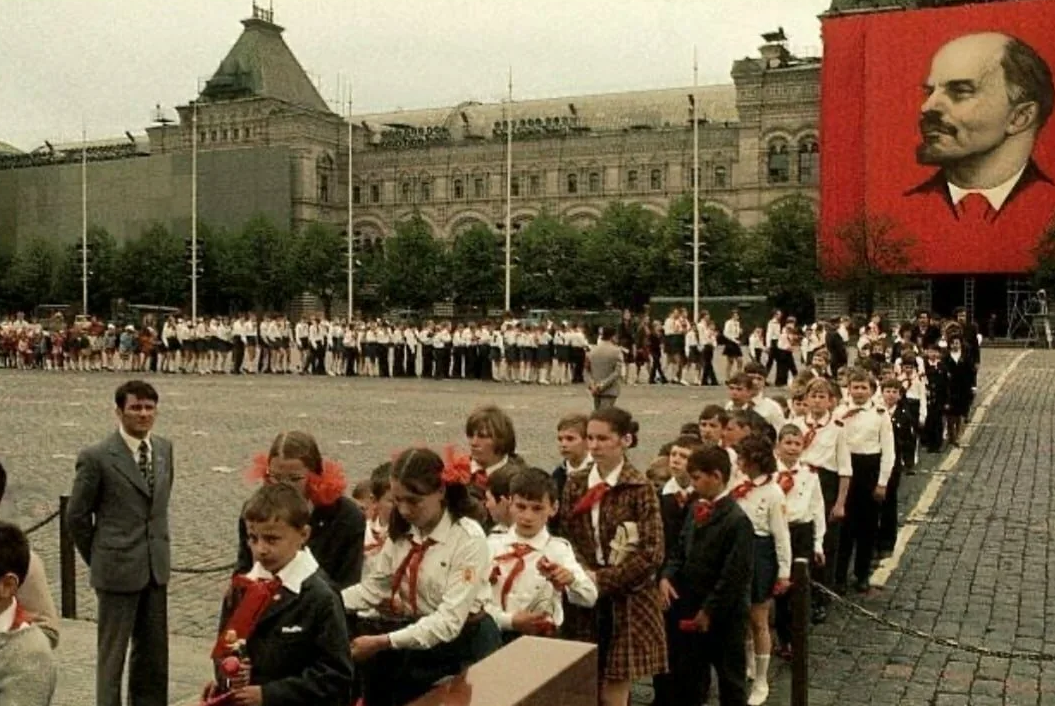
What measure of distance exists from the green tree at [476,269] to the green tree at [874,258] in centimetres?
2319

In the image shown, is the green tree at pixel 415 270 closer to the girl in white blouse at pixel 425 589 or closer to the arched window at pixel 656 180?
A: the arched window at pixel 656 180

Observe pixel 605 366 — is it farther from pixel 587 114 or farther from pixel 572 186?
pixel 587 114

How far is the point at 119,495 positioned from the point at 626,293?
2473 inches

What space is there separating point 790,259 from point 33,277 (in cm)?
5216

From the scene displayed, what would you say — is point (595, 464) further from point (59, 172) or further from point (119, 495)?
point (59, 172)

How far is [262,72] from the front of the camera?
92.9 meters

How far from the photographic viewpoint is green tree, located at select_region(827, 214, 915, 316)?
183 feet

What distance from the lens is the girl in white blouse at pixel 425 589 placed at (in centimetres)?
462

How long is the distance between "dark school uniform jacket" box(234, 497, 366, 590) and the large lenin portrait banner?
53.7m

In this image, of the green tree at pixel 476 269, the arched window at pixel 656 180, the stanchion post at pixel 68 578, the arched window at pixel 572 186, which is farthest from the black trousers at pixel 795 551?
the arched window at pixel 572 186

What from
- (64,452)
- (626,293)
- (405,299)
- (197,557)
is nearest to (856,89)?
(626,293)

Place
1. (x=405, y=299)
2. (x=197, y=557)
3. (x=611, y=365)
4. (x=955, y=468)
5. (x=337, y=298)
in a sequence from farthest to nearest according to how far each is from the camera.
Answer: (x=337, y=298) → (x=405, y=299) → (x=611, y=365) → (x=955, y=468) → (x=197, y=557)

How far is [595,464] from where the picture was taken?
20.3ft

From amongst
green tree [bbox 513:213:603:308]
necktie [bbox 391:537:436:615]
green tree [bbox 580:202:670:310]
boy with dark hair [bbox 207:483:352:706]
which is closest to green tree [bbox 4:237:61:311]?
green tree [bbox 513:213:603:308]
